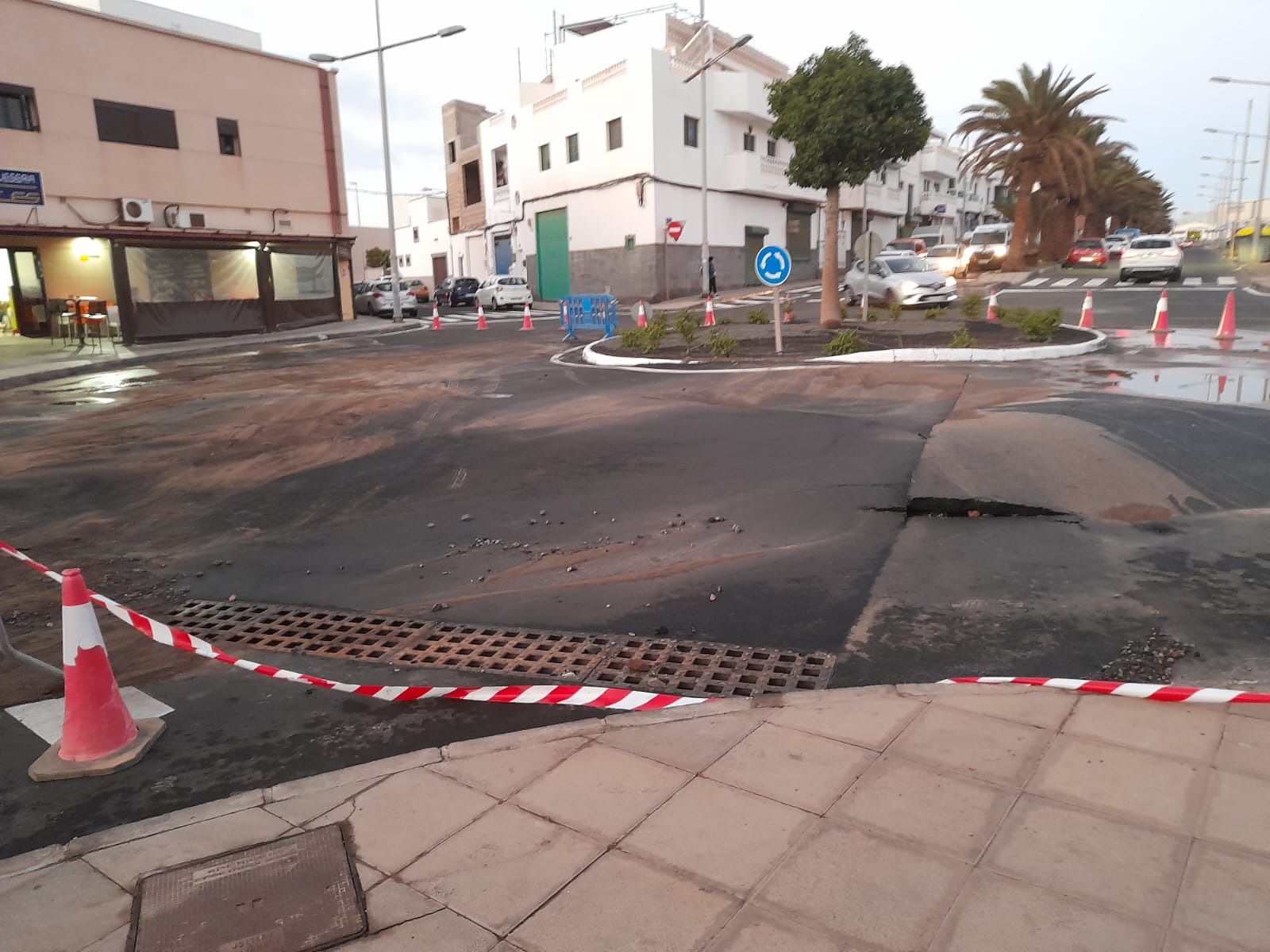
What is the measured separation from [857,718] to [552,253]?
41.3 metres

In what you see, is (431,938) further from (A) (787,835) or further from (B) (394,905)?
(A) (787,835)

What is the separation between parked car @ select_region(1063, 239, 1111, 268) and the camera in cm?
4322

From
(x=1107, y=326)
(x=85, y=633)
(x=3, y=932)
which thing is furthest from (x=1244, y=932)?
(x=1107, y=326)

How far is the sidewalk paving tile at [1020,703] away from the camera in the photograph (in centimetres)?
371

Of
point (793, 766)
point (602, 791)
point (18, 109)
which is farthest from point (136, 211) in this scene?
point (793, 766)

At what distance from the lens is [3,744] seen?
396 centimetres

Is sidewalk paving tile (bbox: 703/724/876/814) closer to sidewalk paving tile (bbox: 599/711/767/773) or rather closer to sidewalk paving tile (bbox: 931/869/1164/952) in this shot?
sidewalk paving tile (bbox: 599/711/767/773)

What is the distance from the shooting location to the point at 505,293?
37.8 m

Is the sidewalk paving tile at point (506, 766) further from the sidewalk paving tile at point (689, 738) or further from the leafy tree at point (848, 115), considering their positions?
the leafy tree at point (848, 115)

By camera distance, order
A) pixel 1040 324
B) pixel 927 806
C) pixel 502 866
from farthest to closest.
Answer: pixel 1040 324
pixel 927 806
pixel 502 866

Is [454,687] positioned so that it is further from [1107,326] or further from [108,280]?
[108,280]

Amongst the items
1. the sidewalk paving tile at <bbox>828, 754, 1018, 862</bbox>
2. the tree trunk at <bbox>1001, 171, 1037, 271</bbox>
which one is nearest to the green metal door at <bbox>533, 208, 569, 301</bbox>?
the tree trunk at <bbox>1001, 171, 1037, 271</bbox>

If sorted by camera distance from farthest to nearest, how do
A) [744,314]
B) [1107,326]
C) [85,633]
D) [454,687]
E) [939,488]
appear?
[744,314] → [1107,326] → [939,488] → [454,687] → [85,633]

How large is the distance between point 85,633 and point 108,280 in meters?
28.6
